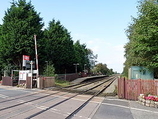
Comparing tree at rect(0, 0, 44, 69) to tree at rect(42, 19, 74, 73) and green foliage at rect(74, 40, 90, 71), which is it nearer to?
tree at rect(42, 19, 74, 73)

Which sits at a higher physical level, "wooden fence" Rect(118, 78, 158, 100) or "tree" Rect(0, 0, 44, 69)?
"tree" Rect(0, 0, 44, 69)

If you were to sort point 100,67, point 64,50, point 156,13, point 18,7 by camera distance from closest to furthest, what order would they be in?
point 156,13, point 18,7, point 64,50, point 100,67

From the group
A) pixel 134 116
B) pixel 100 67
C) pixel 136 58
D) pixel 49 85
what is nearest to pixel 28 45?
pixel 49 85

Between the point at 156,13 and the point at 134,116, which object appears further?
the point at 156,13

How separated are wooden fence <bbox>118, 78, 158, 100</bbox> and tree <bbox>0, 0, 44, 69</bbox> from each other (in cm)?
1961

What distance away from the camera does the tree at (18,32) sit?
28.2m

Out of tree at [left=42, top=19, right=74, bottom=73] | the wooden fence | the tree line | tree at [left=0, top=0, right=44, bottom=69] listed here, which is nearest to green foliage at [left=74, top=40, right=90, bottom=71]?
tree at [left=42, top=19, right=74, bottom=73]

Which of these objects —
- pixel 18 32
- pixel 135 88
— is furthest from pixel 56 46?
pixel 135 88

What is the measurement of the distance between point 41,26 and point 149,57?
78.3 feet

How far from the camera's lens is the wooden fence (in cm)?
1206

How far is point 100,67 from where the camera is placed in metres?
109

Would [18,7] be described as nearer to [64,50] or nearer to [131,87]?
[64,50]

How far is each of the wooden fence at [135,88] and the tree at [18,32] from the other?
1961 centimetres

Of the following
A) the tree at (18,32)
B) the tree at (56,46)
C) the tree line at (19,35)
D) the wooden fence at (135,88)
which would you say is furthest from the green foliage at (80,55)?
the wooden fence at (135,88)
